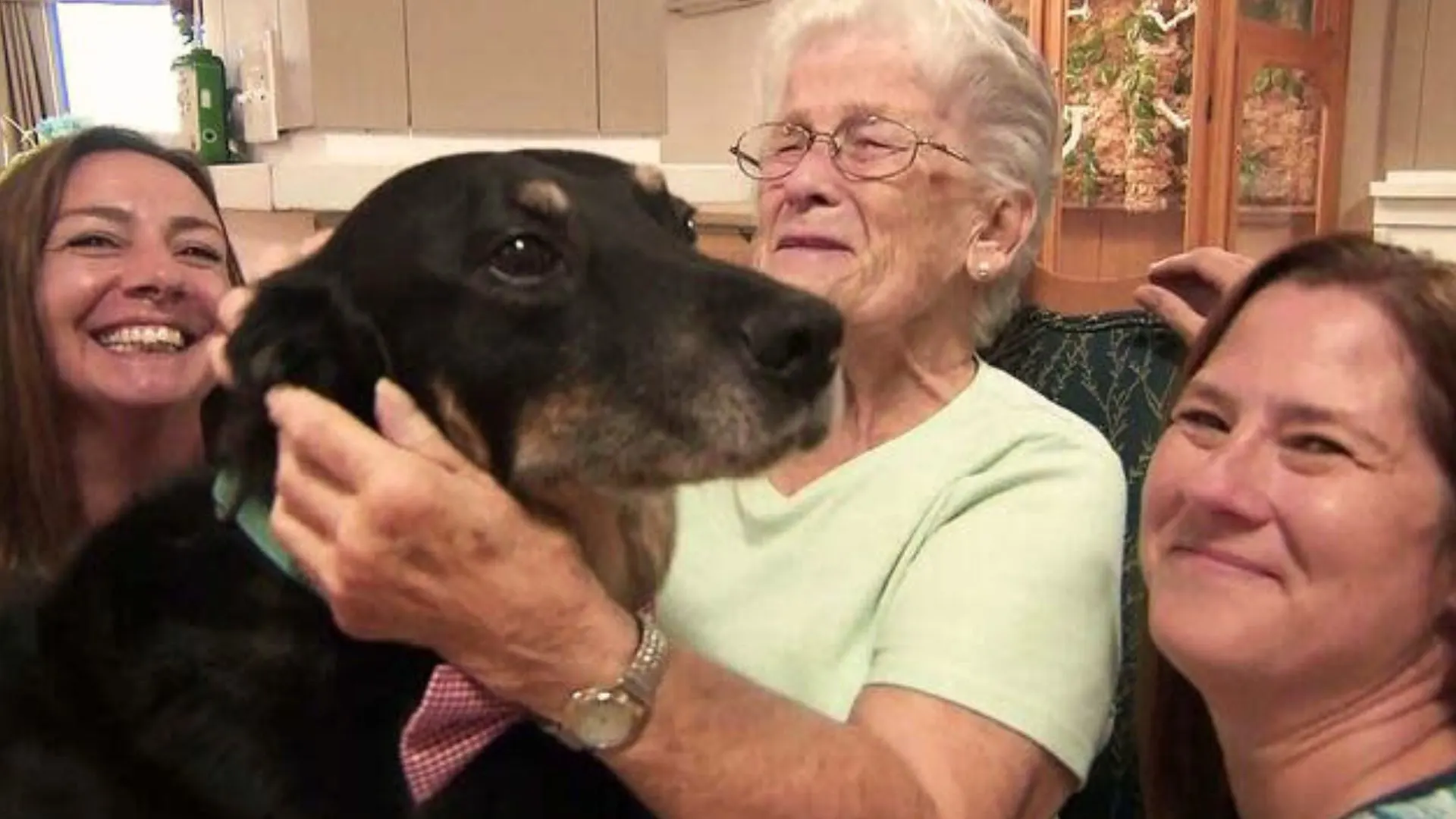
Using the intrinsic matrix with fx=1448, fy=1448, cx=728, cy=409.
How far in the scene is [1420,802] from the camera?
969mm

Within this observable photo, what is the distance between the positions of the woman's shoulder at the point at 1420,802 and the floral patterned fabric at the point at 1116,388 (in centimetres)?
56

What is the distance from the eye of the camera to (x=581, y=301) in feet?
3.45

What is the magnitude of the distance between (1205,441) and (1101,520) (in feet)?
0.70

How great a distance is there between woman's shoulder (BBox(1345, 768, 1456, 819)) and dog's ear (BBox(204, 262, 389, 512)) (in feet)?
2.45

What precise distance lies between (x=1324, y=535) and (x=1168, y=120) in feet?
11.1

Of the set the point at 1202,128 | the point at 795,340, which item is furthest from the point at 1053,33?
the point at 795,340

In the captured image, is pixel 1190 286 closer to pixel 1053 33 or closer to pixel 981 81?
pixel 981 81

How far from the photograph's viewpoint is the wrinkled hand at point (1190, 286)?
1517 mm

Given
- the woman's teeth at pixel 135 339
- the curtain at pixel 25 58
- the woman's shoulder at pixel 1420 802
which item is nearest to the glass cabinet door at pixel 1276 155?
the woman's teeth at pixel 135 339

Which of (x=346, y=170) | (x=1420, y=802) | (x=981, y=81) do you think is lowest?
(x=1420, y=802)

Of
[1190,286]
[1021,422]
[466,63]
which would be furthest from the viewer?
[466,63]

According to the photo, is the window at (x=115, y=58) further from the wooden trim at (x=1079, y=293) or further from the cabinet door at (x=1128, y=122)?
the wooden trim at (x=1079, y=293)

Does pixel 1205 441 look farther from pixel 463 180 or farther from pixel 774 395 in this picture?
pixel 463 180

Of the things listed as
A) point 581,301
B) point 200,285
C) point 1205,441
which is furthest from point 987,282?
point 200,285
